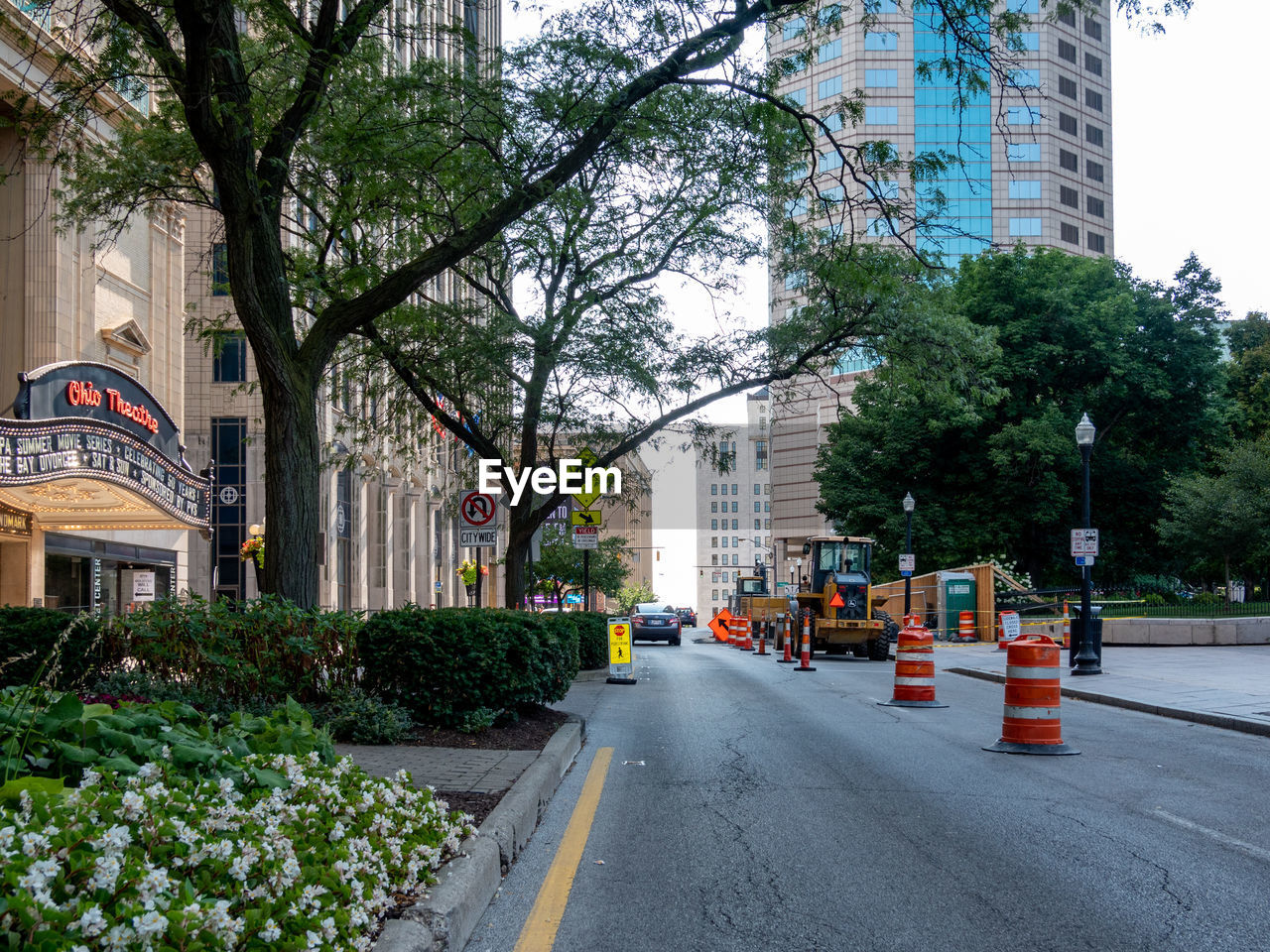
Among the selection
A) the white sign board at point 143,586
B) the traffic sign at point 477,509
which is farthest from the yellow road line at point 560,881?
the white sign board at point 143,586

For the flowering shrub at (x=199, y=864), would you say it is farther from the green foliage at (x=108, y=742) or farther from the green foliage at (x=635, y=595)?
the green foliage at (x=635, y=595)

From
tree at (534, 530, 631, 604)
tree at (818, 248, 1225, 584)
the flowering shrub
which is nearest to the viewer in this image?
the flowering shrub

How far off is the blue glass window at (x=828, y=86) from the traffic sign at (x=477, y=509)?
2610 inches

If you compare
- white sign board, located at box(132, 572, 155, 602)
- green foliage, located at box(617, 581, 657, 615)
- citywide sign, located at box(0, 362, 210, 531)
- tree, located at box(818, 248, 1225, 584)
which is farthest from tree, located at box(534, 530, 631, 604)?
green foliage, located at box(617, 581, 657, 615)

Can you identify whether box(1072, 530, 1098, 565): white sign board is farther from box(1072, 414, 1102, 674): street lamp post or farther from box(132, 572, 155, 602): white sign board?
box(132, 572, 155, 602): white sign board

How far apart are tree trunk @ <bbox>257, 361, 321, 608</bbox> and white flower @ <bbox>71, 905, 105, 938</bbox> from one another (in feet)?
27.5

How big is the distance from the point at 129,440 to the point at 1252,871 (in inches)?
844

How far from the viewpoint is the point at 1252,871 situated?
6129 millimetres

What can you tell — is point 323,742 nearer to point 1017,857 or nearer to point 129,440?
point 1017,857

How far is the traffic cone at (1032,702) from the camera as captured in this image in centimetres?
1097

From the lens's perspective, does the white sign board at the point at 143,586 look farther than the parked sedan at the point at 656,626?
No

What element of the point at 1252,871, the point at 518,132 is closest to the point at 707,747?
the point at 1252,871

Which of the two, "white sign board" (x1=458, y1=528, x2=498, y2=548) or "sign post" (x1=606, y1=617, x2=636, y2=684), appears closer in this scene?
"white sign board" (x1=458, y1=528, x2=498, y2=548)

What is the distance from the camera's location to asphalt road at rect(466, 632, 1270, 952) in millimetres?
5066
